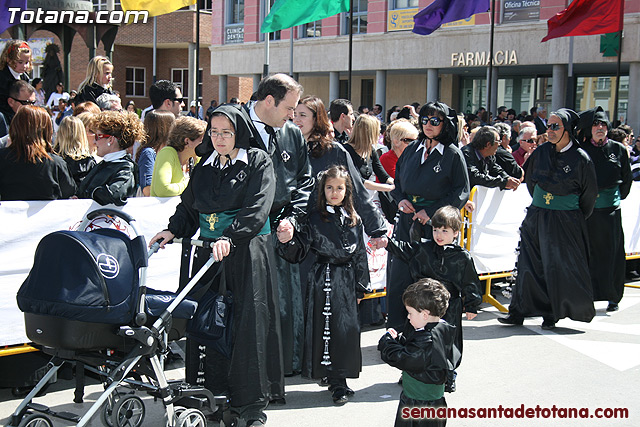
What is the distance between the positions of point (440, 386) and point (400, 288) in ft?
6.60

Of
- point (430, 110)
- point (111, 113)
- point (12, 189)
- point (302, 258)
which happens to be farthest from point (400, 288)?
point (12, 189)

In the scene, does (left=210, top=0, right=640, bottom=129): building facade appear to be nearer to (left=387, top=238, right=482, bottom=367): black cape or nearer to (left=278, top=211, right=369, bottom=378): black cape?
(left=387, top=238, right=482, bottom=367): black cape

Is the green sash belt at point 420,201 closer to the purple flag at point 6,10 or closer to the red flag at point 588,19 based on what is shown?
the purple flag at point 6,10

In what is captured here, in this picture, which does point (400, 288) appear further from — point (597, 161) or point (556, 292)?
point (597, 161)

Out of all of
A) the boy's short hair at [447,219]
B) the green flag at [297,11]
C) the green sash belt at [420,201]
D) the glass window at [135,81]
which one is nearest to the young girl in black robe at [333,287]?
the boy's short hair at [447,219]

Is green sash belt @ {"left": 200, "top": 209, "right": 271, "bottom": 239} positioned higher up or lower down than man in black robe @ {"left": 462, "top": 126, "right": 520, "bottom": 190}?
lower down

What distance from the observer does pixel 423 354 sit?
4.27 metres

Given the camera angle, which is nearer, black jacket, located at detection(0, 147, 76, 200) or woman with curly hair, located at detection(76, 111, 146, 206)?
black jacket, located at detection(0, 147, 76, 200)

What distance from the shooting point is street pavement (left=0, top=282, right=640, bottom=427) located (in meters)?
5.29

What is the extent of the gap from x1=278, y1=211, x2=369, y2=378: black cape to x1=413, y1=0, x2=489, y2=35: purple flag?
1017 cm

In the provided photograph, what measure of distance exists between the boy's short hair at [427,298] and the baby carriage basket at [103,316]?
118 centimetres

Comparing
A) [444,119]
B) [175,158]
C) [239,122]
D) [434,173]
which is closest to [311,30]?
[444,119]

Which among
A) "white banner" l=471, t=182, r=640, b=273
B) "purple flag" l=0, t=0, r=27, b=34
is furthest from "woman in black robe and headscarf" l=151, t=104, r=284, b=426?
"purple flag" l=0, t=0, r=27, b=34

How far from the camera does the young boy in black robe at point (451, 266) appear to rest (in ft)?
18.5
